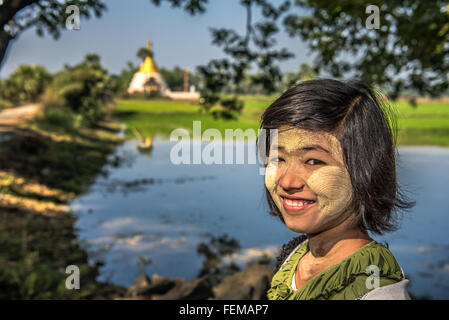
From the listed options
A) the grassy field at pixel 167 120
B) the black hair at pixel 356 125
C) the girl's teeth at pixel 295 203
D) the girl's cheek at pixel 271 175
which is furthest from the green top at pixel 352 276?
the grassy field at pixel 167 120

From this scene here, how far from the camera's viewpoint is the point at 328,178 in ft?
4.02

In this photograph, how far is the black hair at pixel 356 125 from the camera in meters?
1.25

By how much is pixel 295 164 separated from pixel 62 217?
1113 cm

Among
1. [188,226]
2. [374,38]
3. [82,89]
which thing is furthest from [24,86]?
[374,38]

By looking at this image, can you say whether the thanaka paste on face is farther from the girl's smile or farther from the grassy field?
the grassy field

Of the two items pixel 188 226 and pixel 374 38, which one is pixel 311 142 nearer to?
pixel 374 38

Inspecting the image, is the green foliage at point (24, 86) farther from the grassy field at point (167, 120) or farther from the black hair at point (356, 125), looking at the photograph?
the black hair at point (356, 125)

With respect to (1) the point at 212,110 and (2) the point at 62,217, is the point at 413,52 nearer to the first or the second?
(1) the point at 212,110

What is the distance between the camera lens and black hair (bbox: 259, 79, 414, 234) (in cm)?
125

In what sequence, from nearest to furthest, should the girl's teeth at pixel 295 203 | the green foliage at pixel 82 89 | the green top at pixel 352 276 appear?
the green top at pixel 352 276 < the girl's teeth at pixel 295 203 < the green foliage at pixel 82 89

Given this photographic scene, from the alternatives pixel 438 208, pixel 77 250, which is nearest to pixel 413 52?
pixel 77 250

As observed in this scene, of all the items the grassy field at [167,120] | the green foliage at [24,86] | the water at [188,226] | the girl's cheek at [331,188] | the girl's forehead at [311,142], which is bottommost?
the water at [188,226]

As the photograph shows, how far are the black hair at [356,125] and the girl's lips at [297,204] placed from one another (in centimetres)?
16

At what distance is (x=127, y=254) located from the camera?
8953 millimetres
